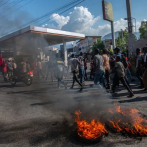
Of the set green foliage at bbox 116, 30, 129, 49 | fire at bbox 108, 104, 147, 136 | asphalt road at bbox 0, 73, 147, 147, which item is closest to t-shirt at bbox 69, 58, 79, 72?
asphalt road at bbox 0, 73, 147, 147

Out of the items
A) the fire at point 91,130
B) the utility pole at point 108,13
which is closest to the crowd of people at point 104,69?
the fire at point 91,130

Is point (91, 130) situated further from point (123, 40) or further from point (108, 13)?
point (123, 40)

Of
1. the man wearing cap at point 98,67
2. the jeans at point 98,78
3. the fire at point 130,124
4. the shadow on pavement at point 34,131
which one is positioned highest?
the man wearing cap at point 98,67

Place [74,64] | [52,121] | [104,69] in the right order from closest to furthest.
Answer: [52,121] → [104,69] → [74,64]

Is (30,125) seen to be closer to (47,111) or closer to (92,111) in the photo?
(47,111)

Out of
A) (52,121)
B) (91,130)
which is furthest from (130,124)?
(52,121)

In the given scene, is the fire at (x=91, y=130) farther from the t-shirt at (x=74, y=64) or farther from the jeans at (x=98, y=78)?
the t-shirt at (x=74, y=64)

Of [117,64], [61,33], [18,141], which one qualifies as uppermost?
[61,33]

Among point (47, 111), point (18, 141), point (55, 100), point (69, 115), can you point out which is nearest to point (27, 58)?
point (55, 100)

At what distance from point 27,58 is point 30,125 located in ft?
22.0

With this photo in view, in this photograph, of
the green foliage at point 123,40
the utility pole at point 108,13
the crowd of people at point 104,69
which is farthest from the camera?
the green foliage at point 123,40

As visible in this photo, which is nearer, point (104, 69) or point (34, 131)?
point (34, 131)

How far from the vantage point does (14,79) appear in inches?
383

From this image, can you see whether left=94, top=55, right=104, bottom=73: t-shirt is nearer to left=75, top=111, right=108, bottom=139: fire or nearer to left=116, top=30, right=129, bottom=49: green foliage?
left=75, top=111, right=108, bottom=139: fire
